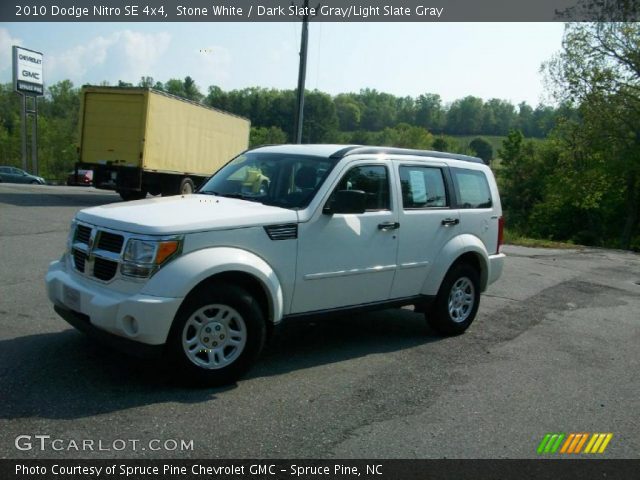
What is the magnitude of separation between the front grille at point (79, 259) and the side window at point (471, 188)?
3.92 metres

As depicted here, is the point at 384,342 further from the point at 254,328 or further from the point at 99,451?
the point at 99,451

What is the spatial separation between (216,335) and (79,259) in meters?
1.27

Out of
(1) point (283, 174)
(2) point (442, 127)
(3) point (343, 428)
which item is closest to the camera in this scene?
(3) point (343, 428)

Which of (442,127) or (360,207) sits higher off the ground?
(442,127)

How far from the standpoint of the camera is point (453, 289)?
6602 mm

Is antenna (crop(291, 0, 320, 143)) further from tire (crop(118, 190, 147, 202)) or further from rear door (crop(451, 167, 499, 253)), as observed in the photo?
rear door (crop(451, 167, 499, 253))

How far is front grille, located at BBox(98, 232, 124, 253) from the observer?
4457mm

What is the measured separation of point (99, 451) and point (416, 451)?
1.91m

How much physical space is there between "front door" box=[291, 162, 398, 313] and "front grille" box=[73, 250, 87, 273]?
1.70 m

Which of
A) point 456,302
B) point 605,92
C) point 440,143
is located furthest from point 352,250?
point 440,143

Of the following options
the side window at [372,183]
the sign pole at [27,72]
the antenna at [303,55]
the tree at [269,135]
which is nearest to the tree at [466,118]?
the tree at [269,135]

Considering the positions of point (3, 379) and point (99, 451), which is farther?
point (3, 379)

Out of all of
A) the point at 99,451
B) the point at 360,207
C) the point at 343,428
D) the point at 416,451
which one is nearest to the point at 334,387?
the point at 343,428
